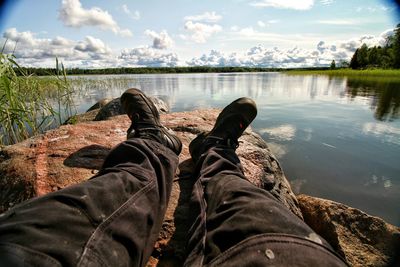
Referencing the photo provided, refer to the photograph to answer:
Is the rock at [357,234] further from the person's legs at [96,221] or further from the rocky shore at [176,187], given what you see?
the person's legs at [96,221]

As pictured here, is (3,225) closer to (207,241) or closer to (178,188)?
(207,241)

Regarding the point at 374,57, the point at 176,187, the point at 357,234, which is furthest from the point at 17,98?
the point at 374,57

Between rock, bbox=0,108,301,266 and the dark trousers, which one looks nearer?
the dark trousers

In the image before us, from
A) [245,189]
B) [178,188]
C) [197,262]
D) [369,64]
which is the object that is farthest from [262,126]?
[369,64]

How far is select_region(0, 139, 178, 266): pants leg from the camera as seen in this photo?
696 mm

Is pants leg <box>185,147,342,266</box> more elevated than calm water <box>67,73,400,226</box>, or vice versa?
pants leg <box>185,147,342,266</box>

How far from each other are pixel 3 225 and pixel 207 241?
0.70 m

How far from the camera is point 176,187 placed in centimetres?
174

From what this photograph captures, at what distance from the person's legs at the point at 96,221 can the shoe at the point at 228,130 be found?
70 cm

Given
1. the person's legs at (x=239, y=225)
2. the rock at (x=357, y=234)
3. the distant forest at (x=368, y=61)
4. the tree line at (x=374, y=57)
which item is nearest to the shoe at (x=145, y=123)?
the person's legs at (x=239, y=225)

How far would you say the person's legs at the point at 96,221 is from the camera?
2.29ft

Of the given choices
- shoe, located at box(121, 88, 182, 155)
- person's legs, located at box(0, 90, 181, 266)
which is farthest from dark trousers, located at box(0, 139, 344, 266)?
shoe, located at box(121, 88, 182, 155)

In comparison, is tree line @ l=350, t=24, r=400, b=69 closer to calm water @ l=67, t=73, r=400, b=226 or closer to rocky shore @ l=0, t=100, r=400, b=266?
calm water @ l=67, t=73, r=400, b=226

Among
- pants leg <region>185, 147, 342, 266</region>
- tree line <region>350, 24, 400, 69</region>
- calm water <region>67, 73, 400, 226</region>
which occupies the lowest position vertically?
calm water <region>67, 73, 400, 226</region>
